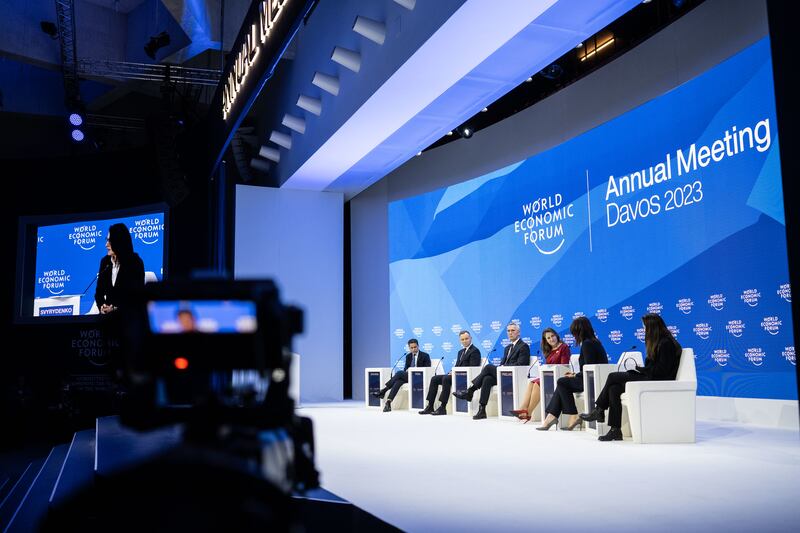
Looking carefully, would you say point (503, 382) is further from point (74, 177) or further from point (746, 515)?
point (74, 177)

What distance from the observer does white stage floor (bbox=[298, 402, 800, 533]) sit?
106 inches

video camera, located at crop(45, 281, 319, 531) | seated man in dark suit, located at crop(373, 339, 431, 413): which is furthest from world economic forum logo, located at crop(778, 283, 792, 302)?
video camera, located at crop(45, 281, 319, 531)

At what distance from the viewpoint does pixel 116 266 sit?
11.0m

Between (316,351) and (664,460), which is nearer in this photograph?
(664,460)

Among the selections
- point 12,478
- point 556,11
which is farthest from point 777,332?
point 12,478

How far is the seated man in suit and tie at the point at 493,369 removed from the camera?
765cm

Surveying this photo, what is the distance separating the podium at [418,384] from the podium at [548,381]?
2.25 meters

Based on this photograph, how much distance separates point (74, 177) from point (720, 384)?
9.98 meters

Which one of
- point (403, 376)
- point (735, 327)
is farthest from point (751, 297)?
point (403, 376)

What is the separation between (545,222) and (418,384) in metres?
2.57

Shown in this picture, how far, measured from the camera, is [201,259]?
1098 centimetres

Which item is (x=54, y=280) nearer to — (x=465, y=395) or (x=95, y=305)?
(x=95, y=305)

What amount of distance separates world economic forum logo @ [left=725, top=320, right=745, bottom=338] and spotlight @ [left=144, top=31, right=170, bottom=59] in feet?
25.2

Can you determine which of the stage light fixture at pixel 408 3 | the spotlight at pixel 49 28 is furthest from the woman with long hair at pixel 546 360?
the spotlight at pixel 49 28
